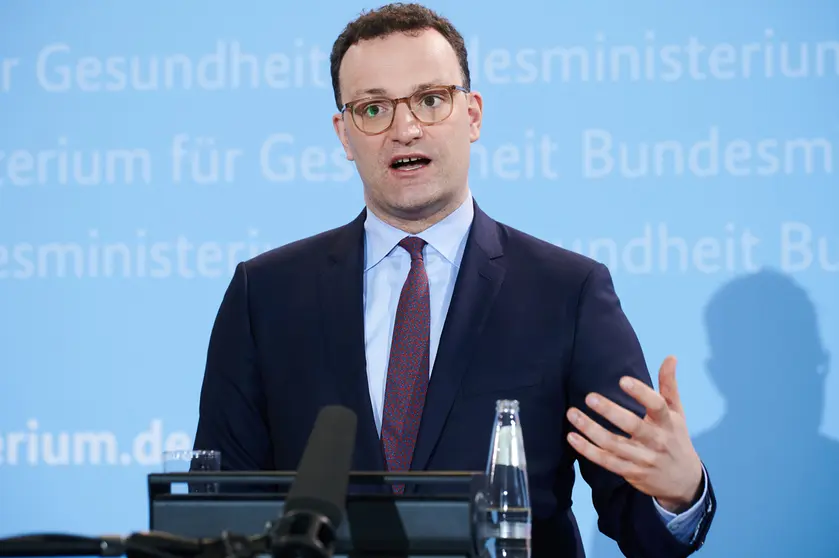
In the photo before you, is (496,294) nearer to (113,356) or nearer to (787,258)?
(787,258)

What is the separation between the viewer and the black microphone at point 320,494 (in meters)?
0.95

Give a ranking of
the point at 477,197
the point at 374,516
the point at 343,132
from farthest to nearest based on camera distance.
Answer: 1. the point at 477,197
2. the point at 343,132
3. the point at 374,516

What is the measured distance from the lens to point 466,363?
2.13 m

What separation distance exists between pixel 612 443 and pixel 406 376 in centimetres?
67

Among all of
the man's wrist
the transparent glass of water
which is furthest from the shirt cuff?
the transparent glass of water

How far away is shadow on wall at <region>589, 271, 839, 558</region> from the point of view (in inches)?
137

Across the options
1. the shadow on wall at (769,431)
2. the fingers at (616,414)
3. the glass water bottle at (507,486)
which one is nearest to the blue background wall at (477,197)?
the shadow on wall at (769,431)

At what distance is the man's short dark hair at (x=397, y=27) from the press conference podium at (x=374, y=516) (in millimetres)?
1294

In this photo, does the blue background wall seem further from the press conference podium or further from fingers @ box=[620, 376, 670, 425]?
the press conference podium

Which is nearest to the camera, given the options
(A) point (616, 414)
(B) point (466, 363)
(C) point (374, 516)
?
(C) point (374, 516)

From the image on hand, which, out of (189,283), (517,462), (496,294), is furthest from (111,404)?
(517,462)

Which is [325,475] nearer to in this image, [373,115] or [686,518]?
[686,518]

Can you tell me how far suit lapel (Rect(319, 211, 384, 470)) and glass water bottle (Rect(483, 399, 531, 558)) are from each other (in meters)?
0.44

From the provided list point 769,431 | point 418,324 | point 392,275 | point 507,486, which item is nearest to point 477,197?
point 769,431
